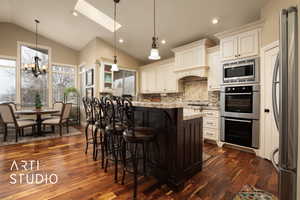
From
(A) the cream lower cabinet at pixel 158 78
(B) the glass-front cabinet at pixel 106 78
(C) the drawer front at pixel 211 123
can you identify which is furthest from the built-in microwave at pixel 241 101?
(B) the glass-front cabinet at pixel 106 78

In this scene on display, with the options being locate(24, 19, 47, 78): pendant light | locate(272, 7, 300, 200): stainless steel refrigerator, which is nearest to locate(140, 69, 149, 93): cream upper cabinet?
locate(24, 19, 47, 78): pendant light

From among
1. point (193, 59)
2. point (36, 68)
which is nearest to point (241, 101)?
point (193, 59)

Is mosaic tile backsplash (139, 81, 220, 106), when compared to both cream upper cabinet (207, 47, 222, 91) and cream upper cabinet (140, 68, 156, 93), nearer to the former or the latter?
cream upper cabinet (207, 47, 222, 91)

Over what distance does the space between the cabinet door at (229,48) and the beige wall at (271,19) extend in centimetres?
50

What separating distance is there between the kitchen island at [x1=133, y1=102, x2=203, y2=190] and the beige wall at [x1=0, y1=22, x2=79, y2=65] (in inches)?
213

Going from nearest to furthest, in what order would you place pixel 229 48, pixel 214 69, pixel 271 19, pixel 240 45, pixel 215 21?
pixel 271 19 → pixel 240 45 → pixel 229 48 → pixel 215 21 → pixel 214 69

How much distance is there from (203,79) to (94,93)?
3.65 m

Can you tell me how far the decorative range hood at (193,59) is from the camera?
3.95 meters

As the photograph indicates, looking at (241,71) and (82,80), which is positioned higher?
(82,80)

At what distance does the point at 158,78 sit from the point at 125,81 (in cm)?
139

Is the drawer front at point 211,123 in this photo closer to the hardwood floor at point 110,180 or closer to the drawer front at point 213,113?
the drawer front at point 213,113

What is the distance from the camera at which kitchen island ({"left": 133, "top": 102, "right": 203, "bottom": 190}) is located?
186 centimetres

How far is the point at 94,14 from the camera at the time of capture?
162 inches

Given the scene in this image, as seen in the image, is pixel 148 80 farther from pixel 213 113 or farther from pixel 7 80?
pixel 7 80
